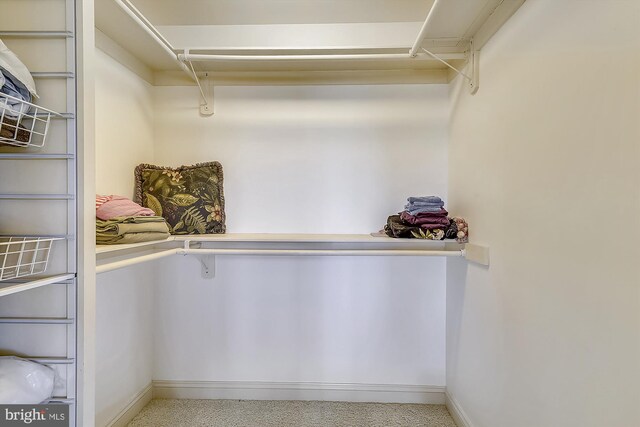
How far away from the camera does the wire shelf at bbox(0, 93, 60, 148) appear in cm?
72

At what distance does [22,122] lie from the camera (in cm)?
82

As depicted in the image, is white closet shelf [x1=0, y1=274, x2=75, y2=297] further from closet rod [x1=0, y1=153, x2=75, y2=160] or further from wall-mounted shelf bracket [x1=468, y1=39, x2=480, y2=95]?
wall-mounted shelf bracket [x1=468, y1=39, x2=480, y2=95]

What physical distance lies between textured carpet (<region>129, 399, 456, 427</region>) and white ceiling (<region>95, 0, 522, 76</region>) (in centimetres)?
198

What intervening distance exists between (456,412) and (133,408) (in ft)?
5.88

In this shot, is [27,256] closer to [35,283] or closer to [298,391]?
[35,283]

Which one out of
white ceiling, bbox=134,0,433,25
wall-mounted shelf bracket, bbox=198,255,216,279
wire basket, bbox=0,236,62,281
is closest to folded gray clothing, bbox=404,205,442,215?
white ceiling, bbox=134,0,433,25

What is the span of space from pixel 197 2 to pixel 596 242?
1802 mm

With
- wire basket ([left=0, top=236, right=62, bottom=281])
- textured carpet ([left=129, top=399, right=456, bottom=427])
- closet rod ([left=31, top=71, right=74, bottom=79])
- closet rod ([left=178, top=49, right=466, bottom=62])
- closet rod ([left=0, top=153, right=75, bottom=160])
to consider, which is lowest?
textured carpet ([left=129, top=399, right=456, bottom=427])

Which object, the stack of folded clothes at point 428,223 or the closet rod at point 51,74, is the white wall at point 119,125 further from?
the stack of folded clothes at point 428,223

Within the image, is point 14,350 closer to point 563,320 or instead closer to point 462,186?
point 563,320

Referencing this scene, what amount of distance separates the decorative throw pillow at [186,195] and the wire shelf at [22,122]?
95cm

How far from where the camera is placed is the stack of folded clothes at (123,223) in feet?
4.01

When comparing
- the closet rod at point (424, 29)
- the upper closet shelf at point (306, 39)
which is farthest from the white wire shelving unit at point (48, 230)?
the closet rod at point (424, 29)

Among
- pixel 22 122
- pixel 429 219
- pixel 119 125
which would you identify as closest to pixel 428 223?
pixel 429 219
